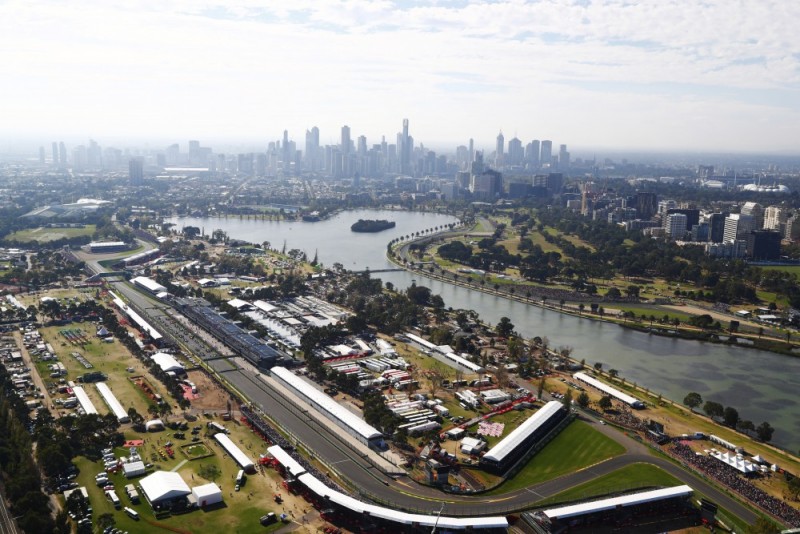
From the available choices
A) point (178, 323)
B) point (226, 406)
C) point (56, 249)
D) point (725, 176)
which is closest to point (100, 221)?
point (56, 249)

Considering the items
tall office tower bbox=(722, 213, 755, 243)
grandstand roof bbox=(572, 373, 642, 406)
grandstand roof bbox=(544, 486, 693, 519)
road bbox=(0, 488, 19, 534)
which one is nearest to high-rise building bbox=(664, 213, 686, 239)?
tall office tower bbox=(722, 213, 755, 243)

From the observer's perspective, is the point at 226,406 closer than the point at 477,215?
Yes

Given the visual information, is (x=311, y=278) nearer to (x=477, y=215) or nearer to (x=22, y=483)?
(x=22, y=483)

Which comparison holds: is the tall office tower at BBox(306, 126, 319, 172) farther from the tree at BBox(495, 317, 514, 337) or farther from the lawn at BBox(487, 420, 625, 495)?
the lawn at BBox(487, 420, 625, 495)

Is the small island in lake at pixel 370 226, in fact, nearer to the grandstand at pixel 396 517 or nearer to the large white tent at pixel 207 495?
the large white tent at pixel 207 495

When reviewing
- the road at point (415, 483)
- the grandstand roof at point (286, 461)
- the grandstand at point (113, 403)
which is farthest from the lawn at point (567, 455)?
the grandstand at point (113, 403)

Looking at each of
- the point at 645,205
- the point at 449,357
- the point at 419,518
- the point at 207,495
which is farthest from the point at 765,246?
the point at 207,495
